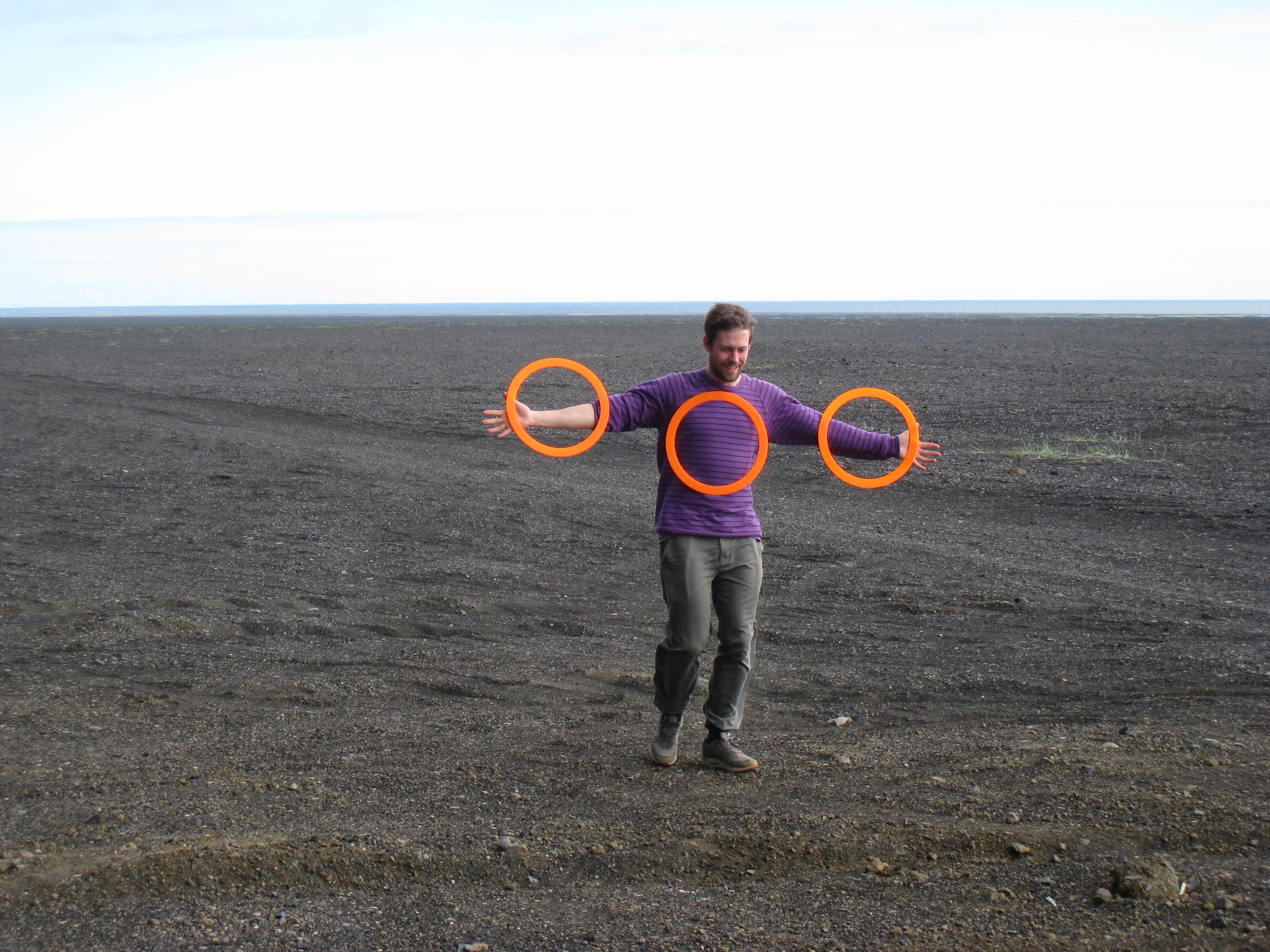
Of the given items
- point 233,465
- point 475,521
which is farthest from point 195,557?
point 233,465

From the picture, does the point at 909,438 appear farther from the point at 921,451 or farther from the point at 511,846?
the point at 511,846

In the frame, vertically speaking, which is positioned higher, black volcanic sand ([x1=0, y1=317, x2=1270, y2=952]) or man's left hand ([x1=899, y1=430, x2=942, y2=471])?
man's left hand ([x1=899, y1=430, x2=942, y2=471])

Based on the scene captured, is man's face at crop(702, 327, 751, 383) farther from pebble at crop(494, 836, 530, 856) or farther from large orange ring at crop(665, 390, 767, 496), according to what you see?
pebble at crop(494, 836, 530, 856)

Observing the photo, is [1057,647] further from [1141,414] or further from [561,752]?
[1141,414]

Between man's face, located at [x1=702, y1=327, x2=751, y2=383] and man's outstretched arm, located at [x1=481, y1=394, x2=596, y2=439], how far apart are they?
2.00 feet

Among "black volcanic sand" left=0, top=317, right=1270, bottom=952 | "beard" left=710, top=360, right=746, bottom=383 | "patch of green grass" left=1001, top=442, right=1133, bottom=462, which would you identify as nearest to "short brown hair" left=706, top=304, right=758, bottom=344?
"beard" left=710, top=360, right=746, bottom=383

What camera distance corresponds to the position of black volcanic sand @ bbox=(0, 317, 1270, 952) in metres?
3.74

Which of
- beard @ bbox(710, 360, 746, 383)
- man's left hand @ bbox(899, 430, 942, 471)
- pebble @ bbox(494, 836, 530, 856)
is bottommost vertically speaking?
pebble @ bbox(494, 836, 530, 856)

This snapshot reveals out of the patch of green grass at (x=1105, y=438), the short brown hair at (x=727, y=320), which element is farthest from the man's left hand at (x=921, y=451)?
the patch of green grass at (x=1105, y=438)

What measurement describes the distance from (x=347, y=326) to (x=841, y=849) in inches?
3594

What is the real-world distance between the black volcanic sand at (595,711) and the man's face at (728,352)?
1972mm

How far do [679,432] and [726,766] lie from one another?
5.52 feet

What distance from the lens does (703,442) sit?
4684mm

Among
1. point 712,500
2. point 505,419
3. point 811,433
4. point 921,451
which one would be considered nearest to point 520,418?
point 505,419
